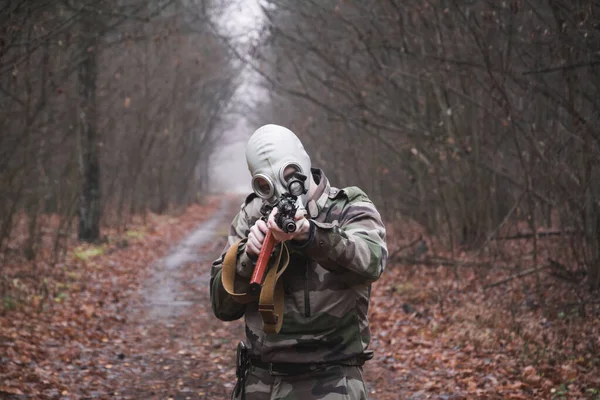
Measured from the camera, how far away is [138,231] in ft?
77.9

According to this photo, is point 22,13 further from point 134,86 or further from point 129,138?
point 129,138

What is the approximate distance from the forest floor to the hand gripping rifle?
4.46 m

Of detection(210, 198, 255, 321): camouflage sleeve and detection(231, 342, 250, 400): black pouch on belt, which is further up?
detection(210, 198, 255, 321): camouflage sleeve

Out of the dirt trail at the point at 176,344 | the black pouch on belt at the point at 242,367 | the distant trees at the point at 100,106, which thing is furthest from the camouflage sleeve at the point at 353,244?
the distant trees at the point at 100,106

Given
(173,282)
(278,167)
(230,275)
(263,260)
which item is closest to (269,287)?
(263,260)

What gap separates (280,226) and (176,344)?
7054 mm

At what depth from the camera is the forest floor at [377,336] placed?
7008 millimetres

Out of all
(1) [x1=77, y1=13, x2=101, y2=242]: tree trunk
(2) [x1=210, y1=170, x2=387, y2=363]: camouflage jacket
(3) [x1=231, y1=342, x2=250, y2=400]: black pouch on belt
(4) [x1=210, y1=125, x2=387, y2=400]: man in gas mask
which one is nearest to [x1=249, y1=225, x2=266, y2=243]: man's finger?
(4) [x1=210, y1=125, x2=387, y2=400]: man in gas mask

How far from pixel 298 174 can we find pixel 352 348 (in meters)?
0.77

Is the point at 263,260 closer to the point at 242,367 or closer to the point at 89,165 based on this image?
the point at 242,367

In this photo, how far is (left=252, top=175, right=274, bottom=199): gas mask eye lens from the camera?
287 centimetres

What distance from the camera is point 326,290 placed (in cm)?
291

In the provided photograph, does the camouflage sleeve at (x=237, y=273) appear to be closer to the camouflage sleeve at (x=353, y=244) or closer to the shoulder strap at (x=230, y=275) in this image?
the shoulder strap at (x=230, y=275)

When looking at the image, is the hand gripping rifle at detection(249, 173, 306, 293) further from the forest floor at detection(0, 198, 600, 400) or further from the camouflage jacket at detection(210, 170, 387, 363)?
the forest floor at detection(0, 198, 600, 400)
